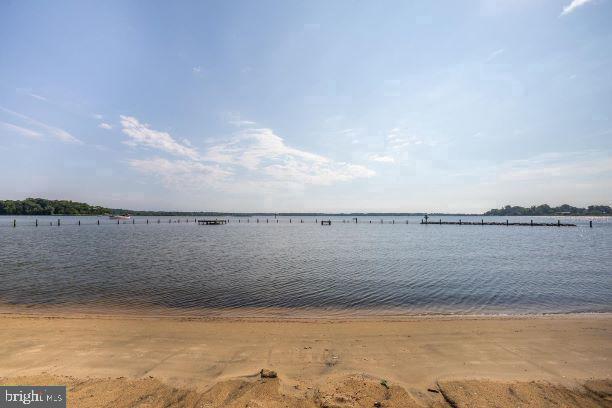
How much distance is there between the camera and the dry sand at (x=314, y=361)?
→ 608cm

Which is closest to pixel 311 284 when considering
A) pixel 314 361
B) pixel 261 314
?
pixel 261 314

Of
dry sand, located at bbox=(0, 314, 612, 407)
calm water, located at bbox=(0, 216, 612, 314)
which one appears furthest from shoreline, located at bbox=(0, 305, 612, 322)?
dry sand, located at bbox=(0, 314, 612, 407)

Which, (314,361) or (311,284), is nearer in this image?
(314,361)

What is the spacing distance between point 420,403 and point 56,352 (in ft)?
32.3

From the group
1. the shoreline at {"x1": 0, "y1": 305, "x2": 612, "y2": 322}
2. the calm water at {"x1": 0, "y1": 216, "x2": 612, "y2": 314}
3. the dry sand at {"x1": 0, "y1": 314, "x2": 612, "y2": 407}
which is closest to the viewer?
the dry sand at {"x1": 0, "y1": 314, "x2": 612, "y2": 407}

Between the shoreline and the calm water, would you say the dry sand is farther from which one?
the calm water

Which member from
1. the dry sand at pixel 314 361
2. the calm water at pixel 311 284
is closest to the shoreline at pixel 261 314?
the calm water at pixel 311 284

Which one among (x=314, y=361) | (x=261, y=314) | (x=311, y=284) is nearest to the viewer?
(x=314, y=361)

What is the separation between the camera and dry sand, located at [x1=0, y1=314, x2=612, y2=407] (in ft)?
19.9

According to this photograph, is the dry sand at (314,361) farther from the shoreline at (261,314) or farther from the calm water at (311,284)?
the calm water at (311,284)

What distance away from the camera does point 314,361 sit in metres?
7.87

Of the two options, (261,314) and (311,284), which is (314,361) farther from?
(311,284)

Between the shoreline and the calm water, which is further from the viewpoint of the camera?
the calm water

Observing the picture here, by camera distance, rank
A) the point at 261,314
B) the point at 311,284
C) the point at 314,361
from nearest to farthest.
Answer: the point at 314,361 < the point at 261,314 < the point at 311,284
